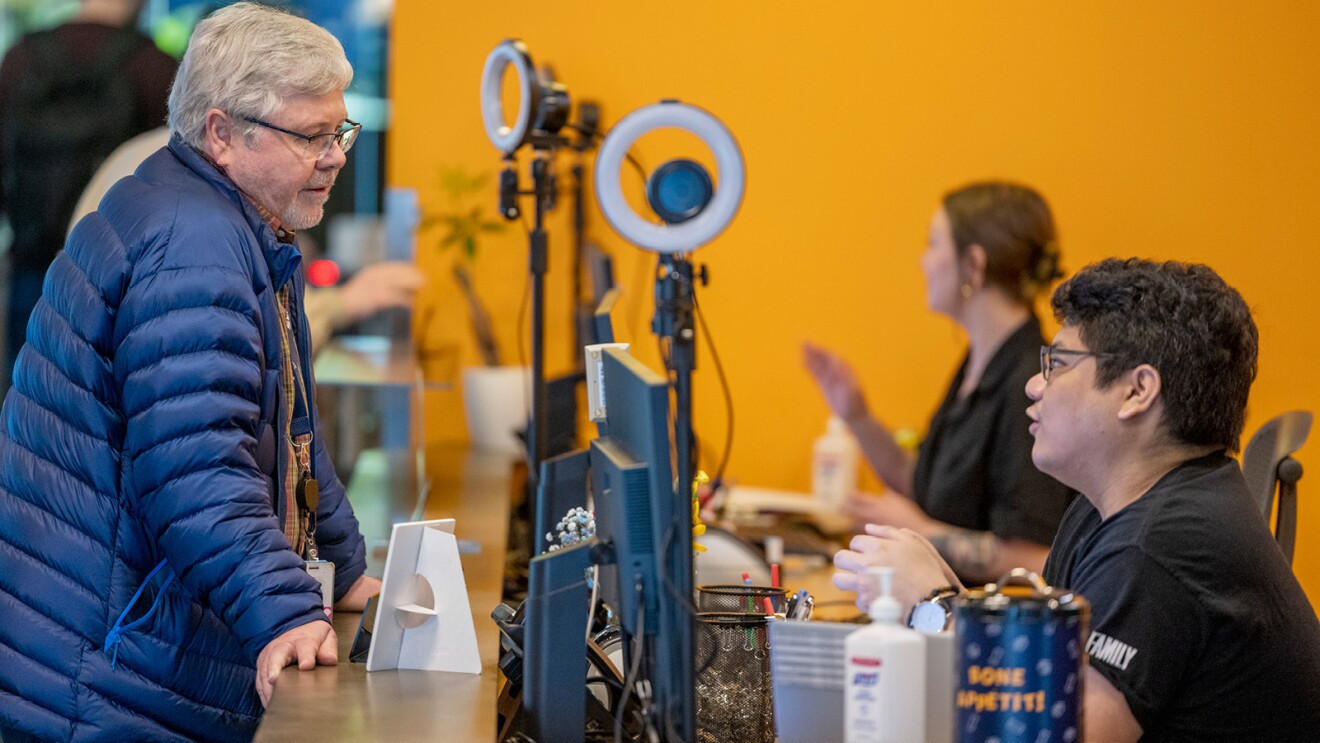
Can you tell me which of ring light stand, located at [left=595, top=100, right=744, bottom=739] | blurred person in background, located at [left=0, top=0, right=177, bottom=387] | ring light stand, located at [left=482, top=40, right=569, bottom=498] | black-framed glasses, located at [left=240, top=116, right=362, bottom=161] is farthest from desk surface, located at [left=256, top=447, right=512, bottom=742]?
blurred person in background, located at [left=0, top=0, right=177, bottom=387]

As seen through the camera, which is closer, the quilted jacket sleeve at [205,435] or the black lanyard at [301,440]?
the quilted jacket sleeve at [205,435]

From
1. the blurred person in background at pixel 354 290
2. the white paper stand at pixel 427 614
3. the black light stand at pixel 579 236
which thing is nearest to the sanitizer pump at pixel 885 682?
the white paper stand at pixel 427 614

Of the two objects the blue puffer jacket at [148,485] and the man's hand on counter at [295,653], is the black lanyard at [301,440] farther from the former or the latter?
the man's hand on counter at [295,653]

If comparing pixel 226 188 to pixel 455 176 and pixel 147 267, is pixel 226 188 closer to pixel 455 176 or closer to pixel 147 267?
pixel 147 267

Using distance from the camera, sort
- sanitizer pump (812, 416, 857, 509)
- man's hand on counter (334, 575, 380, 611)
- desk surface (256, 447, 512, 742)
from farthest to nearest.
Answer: sanitizer pump (812, 416, 857, 509)
man's hand on counter (334, 575, 380, 611)
desk surface (256, 447, 512, 742)

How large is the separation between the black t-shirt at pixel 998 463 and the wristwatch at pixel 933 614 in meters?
1.59

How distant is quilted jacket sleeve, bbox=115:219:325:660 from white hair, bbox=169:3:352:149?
197mm

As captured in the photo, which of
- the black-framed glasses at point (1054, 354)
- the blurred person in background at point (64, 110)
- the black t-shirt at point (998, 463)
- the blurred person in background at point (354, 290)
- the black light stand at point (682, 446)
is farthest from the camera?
the blurred person in background at point (64, 110)

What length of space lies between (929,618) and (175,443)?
860mm

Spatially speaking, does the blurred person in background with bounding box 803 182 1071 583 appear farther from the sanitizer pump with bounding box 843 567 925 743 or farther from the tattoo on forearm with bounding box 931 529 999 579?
the sanitizer pump with bounding box 843 567 925 743

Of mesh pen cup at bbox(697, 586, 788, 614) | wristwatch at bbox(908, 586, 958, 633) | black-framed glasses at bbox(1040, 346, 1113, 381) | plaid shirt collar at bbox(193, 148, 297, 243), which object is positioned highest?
plaid shirt collar at bbox(193, 148, 297, 243)

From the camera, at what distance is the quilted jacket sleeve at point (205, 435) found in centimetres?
160

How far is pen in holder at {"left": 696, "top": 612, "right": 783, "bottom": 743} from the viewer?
1.53 m

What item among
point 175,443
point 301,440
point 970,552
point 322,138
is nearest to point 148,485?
point 175,443
